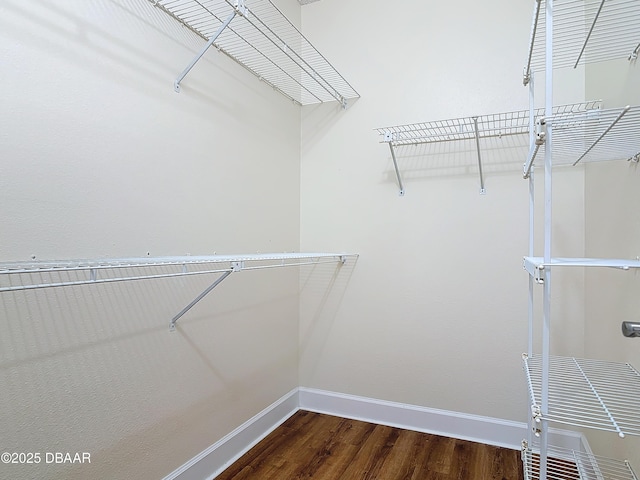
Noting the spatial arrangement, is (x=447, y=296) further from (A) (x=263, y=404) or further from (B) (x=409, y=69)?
(B) (x=409, y=69)

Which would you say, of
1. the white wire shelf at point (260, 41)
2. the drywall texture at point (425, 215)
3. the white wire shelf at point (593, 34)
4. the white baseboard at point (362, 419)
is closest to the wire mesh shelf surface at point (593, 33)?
the white wire shelf at point (593, 34)

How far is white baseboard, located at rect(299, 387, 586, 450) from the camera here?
6.49ft

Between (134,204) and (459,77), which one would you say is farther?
(459,77)

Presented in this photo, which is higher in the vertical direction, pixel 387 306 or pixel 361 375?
pixel 387 306

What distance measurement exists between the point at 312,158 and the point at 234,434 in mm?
1727

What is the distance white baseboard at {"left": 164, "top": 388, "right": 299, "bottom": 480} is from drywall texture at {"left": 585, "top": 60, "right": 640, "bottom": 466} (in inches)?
63.3

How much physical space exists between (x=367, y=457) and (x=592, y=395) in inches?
48.2

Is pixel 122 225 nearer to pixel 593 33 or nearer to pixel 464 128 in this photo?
pixel 464 128

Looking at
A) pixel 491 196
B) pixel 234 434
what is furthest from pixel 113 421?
pixel 491 196

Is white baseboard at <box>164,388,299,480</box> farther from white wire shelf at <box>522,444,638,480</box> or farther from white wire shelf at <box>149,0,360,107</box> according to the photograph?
white wire shelf at <box>149,0,360,107</box>

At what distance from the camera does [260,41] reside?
2131 mm

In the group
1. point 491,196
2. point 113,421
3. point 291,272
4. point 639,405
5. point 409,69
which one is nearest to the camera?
point 639,405

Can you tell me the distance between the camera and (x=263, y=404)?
2148mm

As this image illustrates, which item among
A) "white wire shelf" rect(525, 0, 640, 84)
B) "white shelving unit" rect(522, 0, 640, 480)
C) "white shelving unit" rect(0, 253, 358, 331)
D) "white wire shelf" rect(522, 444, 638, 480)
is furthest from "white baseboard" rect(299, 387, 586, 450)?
"white wire shelf" rect(525, 0, 640, 84)
